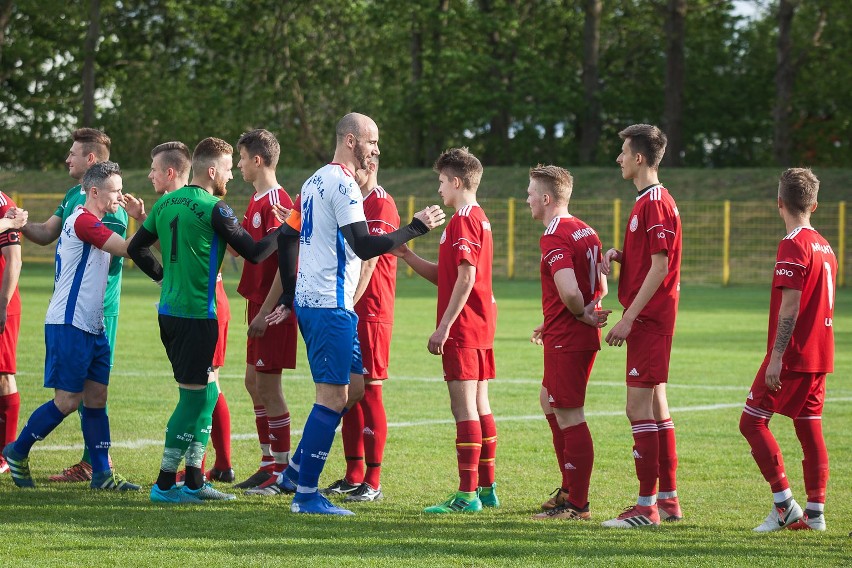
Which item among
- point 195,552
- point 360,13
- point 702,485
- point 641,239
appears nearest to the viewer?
point 195,552

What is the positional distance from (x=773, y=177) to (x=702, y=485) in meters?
32.9

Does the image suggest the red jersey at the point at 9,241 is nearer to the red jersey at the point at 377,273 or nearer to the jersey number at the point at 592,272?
the red jersey at the point at 377,273

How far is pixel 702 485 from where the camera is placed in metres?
8.46

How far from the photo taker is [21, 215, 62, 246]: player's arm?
29.3ft

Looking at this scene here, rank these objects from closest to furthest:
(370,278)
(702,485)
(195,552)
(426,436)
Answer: (195,552), (370,278), (702,485), (426,436)

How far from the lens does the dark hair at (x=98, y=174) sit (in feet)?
26.5

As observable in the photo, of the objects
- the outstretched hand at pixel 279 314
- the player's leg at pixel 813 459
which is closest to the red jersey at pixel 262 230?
the outstretched hand at pixel 279 314

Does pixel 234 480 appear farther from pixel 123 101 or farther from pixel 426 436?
pixel 123 101

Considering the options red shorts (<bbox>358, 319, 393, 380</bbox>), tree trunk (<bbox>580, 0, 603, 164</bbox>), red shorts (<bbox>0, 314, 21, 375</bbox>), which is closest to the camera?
red shorts (<bbox>358, 319, 393, 380</bbox>)

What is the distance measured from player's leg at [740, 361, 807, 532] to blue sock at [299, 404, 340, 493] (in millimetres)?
2417

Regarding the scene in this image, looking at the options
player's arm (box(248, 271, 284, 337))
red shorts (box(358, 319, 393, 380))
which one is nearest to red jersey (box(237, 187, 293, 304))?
player's arm (box(248, 271, 284, 337))

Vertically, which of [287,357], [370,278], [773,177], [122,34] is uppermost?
[122,34]

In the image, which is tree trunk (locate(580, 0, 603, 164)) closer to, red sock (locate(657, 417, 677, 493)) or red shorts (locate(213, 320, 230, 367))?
red shorts (locate(213, 320, 230, 367))

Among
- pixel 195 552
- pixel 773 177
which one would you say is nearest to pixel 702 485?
pixel 195 552
